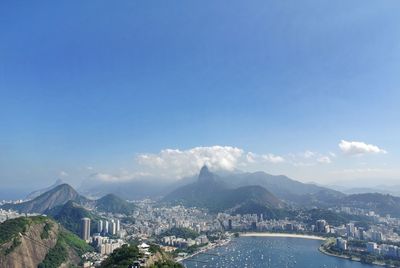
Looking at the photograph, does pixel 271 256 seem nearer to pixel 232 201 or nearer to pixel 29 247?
pixel 29 247

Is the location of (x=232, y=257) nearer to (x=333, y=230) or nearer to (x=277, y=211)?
(x=333, y=230)

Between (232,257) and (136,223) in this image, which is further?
(136,223)

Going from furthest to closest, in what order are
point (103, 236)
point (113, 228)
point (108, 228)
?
point (113, 228)
point (108, 228)
point (103, 236)

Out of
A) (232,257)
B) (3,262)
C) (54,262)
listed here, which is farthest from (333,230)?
(3,262)

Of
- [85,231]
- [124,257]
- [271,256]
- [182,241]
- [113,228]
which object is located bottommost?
[271,256]

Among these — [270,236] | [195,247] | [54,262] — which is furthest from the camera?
[270,236]

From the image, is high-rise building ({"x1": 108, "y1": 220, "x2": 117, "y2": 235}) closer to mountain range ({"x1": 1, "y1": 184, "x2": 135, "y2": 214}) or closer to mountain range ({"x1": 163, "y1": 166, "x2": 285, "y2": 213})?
mountain range ({"x1": 1, "y1": 184, "x2": 135, "y2": 214})

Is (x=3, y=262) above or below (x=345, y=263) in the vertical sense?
above

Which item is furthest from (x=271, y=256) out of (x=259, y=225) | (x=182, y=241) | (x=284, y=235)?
(x=259, y=225)
